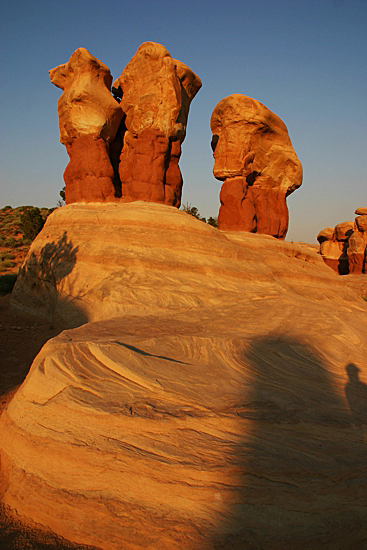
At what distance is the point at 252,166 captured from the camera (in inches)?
547

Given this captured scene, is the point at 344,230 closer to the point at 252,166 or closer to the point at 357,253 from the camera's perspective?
the point at 357,253

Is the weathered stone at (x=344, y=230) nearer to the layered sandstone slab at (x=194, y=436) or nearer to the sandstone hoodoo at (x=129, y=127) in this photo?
the sandstone hoodoo at (x=129, y=127)

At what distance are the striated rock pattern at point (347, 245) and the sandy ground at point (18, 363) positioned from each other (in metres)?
24.0

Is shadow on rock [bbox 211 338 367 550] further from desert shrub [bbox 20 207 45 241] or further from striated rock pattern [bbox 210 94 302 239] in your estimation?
desert shrub [bbox 20 207 45 241]

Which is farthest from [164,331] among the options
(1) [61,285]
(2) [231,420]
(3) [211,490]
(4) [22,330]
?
(4) [22,330]

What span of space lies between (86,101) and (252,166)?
651cm

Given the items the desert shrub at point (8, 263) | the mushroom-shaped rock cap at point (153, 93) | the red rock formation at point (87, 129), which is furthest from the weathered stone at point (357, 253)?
the desert shrub at point (8, 263)

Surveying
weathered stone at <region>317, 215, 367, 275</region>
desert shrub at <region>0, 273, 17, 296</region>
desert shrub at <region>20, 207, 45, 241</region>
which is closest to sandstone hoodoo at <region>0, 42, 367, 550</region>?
desert shrub at <region>0, 273, 17, 296</region>

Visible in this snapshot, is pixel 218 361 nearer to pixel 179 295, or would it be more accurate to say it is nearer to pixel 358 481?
pixel 358 481

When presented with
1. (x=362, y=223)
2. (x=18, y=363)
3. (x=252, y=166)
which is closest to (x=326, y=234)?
(x=362, y=223)

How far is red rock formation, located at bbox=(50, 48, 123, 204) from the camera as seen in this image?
10.4 metres

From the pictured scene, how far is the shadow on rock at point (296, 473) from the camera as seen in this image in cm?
227

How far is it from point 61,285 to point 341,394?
6.77 m

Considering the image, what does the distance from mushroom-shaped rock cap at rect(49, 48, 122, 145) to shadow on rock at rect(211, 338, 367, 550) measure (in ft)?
30.6
